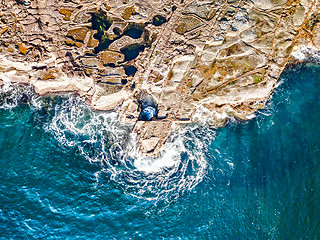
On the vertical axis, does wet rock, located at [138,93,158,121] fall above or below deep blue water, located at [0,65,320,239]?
above

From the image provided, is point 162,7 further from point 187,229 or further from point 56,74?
point 187,229

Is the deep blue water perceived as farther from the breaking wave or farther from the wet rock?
the wet rock

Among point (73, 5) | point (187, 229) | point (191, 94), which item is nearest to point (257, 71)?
point (191, 94)

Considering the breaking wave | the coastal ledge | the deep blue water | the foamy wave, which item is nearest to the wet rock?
the coastal ledge

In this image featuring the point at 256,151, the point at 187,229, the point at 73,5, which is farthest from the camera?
the point at 73,5

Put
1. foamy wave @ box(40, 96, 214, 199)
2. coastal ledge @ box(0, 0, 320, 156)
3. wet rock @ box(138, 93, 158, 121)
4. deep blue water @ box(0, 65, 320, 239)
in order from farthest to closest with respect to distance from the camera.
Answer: coastal ledge @ box(0, 0, 320, 156) → wet rock @ box(138, 93, 158, 121) → foamy wave @ box(40, 96, 214, 199) → deep blue water @ box(0, 65, 320, 239)

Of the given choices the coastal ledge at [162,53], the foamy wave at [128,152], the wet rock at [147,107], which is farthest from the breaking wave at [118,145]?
the wet rock at [147,107]

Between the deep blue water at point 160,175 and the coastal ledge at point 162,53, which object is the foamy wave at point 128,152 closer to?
the deep blue water at point 160,175
